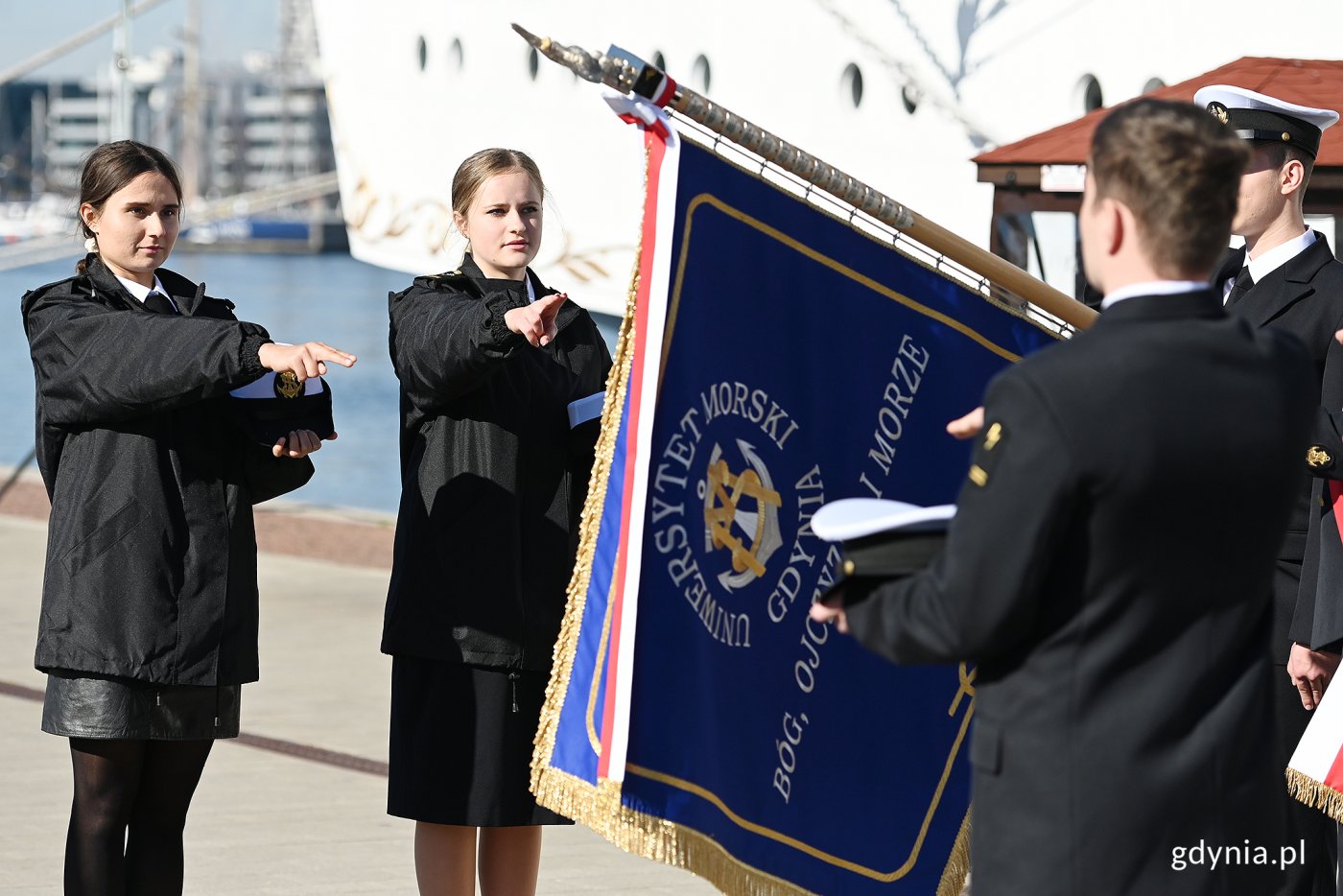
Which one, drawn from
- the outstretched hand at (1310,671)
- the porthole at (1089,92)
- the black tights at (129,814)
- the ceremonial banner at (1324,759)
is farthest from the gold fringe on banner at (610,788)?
the porthole at (1089,92)

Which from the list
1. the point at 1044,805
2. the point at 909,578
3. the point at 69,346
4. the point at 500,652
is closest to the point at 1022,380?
the point at 909,578

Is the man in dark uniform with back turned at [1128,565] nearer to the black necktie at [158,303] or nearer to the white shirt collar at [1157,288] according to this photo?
the white shirt collar at [1157,288]

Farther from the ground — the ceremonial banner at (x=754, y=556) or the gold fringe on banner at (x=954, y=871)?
the ceremonial banner at (x=754, y=556)

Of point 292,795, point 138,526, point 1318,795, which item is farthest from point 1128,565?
point 292,795

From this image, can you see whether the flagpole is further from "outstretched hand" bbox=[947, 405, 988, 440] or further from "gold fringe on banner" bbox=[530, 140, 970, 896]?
"outstretched hand" bbox=[947, 405, 988, 440]

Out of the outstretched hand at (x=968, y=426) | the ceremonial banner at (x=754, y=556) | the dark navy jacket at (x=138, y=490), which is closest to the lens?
the outstretched hand at (x=968, y=426)

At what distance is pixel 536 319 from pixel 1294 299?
5.22 ft

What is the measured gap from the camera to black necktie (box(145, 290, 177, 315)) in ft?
14.7

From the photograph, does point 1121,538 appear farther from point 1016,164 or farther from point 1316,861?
point 1016,164

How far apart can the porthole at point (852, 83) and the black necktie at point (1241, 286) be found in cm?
1075

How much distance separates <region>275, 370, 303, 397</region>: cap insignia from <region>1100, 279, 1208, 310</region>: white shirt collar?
2.13 m

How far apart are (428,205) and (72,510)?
51.8 feet

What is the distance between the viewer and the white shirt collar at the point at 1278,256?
4391mm

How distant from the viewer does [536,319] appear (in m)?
4.03
